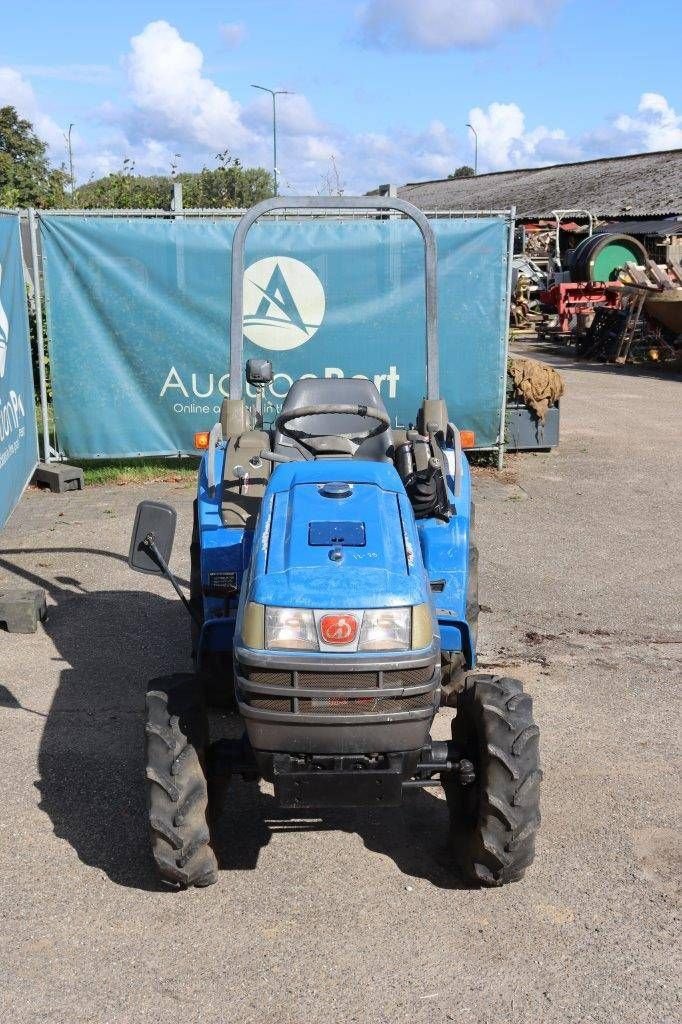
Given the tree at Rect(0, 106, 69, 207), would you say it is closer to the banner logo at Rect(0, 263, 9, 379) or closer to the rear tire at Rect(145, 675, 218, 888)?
the banner logo at Rect(0, 263, 9, 379)

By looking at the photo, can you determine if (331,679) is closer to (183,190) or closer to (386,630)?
(386,630)

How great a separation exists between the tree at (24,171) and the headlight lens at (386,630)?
15.2m

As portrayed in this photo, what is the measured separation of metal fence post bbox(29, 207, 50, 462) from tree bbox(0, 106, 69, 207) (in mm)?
7897

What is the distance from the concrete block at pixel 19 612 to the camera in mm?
6309

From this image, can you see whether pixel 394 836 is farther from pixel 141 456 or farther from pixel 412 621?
pixel 141 456

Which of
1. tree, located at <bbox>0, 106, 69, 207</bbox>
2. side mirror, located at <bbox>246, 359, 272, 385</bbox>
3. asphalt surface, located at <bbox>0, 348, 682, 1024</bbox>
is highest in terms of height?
tree, located at <bbox>0, 106, 69, 207</bbox>

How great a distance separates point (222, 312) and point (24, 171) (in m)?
15.0

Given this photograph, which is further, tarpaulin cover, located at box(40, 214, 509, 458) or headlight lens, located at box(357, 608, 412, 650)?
tarpaulin cover, located at box(40, 214, 509, 458)

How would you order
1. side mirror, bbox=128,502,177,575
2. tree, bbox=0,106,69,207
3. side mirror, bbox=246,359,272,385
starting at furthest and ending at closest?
tree, bbox=0,106,69,207 → side mirror, bbox=246,359,272,385 → side mirror, bbox=128,502,177,575

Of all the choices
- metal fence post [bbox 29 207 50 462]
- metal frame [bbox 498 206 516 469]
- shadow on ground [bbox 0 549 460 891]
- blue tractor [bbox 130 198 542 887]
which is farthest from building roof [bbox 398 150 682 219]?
blue tractor [bbox 130 198 542 887]

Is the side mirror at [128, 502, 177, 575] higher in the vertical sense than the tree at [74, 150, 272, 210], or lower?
lower

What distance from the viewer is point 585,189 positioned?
3869cm

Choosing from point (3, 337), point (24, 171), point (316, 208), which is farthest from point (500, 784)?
point (24, 171)

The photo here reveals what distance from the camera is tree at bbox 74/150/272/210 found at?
24.0 metres
